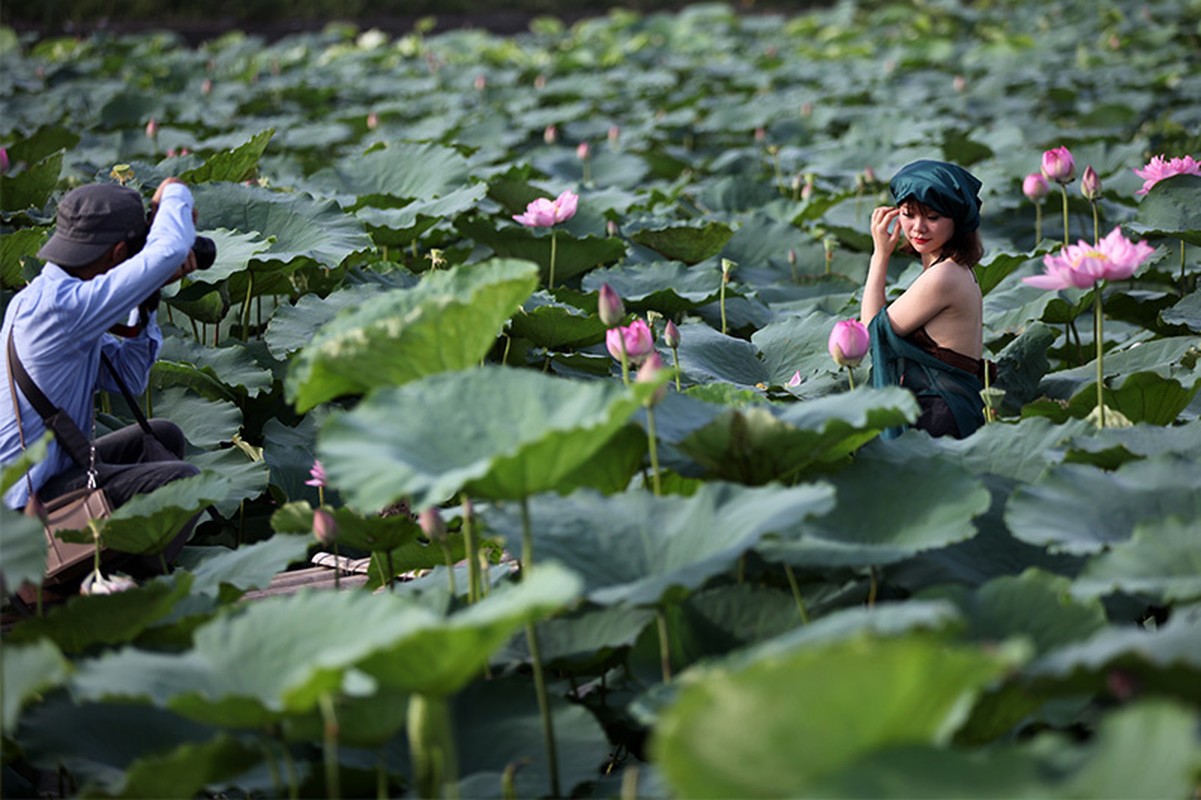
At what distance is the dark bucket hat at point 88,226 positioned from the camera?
2.23 metres

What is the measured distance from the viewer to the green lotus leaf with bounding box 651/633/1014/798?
0.91m

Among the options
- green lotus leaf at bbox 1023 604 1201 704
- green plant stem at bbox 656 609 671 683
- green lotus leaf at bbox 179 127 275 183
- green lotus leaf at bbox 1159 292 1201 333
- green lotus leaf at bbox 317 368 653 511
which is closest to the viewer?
green lotus leaf at bbox 1023 604 1201 704

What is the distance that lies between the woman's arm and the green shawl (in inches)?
1.6

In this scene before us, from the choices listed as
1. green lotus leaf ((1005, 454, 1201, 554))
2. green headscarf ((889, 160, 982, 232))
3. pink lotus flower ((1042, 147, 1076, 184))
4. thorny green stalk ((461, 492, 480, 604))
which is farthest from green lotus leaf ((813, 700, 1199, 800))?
pink lotus flower ((1042, 147, 1076, 184))

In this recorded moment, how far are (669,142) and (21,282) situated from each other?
367 cm

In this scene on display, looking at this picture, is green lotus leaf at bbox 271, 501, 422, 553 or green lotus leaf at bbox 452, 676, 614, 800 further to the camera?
green lotus leaf at bbox 271, 501, 422, 553

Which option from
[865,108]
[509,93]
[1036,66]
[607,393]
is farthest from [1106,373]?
[1036,66]

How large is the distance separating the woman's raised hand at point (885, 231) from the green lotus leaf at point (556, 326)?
544 millimetres

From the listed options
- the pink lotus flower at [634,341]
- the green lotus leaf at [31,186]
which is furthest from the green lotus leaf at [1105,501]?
the green lotus leaf at [31,186]

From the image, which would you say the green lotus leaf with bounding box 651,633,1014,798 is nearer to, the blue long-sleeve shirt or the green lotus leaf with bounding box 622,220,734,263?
the blue long-sleeve shirt

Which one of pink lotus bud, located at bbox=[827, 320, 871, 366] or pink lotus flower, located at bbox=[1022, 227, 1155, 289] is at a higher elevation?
pink lotus flower, located at bbox=[1022, 227, 1155, 289]

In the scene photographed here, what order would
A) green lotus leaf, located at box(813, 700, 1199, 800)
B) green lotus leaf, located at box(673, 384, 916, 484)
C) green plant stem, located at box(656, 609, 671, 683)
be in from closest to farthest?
green lotus leaf, located at box(813, 700, 1199, 800)
green plant stem, located at box(656, 609, 671, 683)
green lotus leaf, located at box(673, 384, 916, 484)

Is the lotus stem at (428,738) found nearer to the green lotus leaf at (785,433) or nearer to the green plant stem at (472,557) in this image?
the green plant stem at (472,557)

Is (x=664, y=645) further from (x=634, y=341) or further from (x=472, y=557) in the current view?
(x=634, y=341)
